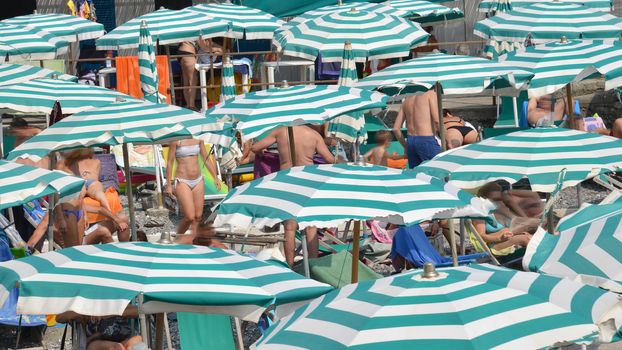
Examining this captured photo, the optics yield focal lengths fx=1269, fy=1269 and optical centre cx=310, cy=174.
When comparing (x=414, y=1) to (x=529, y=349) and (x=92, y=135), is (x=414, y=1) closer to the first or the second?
(x=92, y=135)

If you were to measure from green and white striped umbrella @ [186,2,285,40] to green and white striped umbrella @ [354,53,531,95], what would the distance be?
565cm

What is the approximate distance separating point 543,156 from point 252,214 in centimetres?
221

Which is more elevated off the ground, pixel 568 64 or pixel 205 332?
pixel 568 64

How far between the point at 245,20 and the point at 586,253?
12389 millimetres

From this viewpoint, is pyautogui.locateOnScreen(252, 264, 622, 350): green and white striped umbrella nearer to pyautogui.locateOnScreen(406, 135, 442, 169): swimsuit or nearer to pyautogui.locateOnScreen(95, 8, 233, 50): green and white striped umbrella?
pyautogui.locateOnScreen(406, 135, 442, 169): swimsuit

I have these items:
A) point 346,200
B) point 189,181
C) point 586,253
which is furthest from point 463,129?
point 586,253

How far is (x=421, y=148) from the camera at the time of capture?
13359 millimetres

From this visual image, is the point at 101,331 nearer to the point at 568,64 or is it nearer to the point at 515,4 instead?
the point at 568,64

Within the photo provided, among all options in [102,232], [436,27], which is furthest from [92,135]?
[436,27]

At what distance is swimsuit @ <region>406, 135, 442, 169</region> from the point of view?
43.7 feet

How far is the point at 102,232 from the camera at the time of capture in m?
11.6

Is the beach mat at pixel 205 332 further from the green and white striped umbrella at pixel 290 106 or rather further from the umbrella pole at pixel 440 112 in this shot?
the umbrella pole at pixel 440 112

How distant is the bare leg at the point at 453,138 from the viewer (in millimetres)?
13961

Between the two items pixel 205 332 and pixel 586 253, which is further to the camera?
pixel 205 332
